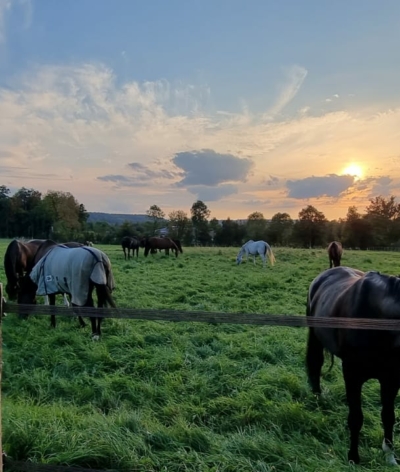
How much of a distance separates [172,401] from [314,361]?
1.63 metres

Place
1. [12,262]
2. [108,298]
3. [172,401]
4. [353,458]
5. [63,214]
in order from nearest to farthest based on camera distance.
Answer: [353,458] < [172,401] < [108,298] < [12,262] < [63,214]

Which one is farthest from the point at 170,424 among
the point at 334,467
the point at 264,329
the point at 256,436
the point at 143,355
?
the point at 264,329

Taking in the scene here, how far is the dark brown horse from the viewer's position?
934 cm

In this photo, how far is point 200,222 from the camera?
214 feet

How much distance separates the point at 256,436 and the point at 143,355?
277 centimetres

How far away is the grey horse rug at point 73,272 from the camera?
7.38m

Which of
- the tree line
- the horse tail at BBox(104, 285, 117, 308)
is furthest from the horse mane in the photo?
the tree line

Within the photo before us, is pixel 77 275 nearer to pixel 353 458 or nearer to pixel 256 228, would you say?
pixel 353 458

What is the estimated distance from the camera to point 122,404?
4082 mm

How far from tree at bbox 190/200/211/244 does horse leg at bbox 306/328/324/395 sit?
→ 57.2 metres

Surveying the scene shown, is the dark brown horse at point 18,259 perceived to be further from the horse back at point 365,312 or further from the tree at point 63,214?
the tree at point 63,214

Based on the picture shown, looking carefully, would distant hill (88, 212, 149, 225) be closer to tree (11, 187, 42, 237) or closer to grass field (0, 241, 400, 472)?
tree (11, 187, 42, 237)

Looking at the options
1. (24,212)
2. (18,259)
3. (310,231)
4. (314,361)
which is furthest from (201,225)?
(314,361)

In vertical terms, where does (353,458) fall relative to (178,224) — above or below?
below
